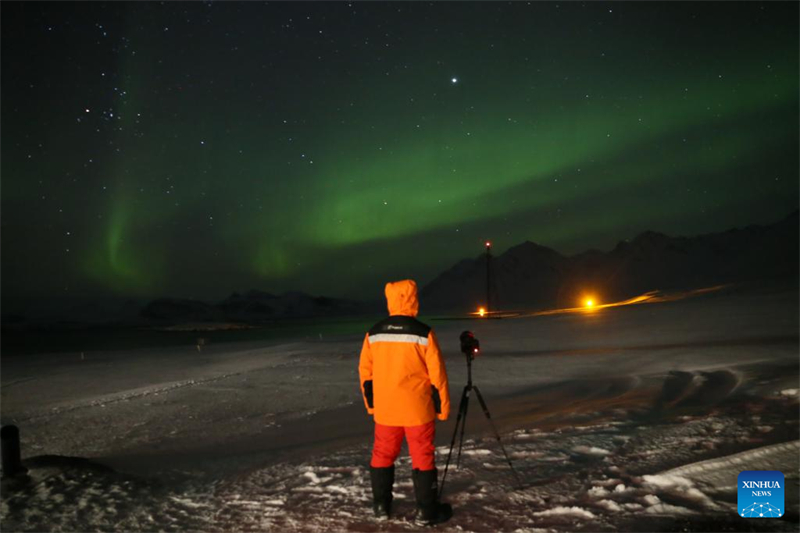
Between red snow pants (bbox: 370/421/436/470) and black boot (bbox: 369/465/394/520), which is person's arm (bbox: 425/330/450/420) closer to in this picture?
red snow pants (bbox: 370/421/436/470)

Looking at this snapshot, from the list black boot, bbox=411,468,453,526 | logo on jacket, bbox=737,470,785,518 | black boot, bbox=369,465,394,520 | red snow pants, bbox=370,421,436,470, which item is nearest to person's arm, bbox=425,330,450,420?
red snow pants, bbox=370,421,436,470

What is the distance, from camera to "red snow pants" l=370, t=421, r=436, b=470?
482cm

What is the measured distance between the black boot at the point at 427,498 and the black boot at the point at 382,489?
0.97ft

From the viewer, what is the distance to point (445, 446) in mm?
7438

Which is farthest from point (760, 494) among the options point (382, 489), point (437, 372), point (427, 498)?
point (382, 489)

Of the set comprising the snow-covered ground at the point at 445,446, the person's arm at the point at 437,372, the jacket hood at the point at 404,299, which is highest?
the jacket hood at the point at 404,299

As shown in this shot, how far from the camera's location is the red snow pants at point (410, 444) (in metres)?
4.82

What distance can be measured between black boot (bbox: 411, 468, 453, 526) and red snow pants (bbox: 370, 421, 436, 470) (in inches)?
2.8

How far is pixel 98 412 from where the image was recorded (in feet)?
38.0

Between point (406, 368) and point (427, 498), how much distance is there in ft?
3.80

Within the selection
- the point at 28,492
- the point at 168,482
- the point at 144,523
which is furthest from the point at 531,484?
the point at 28,492

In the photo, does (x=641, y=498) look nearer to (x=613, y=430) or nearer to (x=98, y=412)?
(x=613, y=430)

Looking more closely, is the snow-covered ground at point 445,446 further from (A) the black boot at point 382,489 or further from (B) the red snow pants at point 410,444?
(B) the red snow pants at point 410,444

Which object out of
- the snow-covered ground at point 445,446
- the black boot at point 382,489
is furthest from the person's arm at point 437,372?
the snow-covered ground at point 445,446
